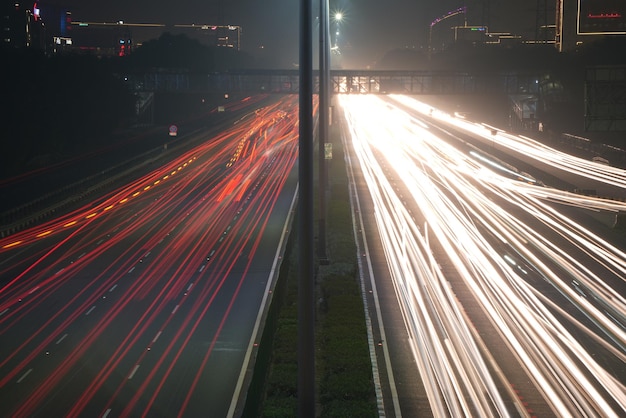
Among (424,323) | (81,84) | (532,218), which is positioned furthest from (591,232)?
(81,84)

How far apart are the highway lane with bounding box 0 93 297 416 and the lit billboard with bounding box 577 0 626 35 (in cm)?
2889

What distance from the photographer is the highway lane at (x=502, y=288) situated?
61.9ft

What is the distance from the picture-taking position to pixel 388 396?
1864cm

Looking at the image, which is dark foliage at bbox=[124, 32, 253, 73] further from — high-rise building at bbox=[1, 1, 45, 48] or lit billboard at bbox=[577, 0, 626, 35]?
lit billboard at bbox=[577, 0, 626, 35]

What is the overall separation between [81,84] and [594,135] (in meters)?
56.1

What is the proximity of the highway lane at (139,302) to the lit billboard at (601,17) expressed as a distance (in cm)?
2889

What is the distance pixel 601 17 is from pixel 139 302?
164 feet

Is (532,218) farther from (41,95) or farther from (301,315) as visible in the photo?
(41,95)

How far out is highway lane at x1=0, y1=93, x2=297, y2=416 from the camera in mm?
20172

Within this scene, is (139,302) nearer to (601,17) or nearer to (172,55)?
(601,17)

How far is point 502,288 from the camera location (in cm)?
2866

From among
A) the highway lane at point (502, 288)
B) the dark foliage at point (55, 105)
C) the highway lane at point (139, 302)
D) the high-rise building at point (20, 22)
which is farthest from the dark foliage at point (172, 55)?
the highway lane at point (139, 302)

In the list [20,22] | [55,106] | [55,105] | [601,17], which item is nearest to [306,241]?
[601,17]

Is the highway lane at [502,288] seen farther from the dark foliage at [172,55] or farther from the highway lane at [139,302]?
the dark foliage at [172,55]
